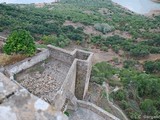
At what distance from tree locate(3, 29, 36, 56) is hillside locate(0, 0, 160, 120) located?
20.6 feet

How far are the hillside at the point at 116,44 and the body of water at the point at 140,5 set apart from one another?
14542 millimetres

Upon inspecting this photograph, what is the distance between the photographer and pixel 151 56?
38.4 meters

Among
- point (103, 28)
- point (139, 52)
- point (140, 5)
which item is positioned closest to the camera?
point (139, 52)

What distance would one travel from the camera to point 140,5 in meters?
76.4

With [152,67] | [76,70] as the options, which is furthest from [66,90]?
[152,67]

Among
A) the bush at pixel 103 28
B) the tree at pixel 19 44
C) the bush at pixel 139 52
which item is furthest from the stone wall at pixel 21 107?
the bush at pixel 103 28

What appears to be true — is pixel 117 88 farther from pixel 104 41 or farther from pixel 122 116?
pixel 104 41

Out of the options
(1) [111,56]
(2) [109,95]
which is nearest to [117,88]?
(2) [109,95]

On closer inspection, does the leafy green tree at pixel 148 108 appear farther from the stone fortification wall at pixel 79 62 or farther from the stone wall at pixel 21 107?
the stone wall at pixel 21 107

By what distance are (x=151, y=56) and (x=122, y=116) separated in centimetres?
2424

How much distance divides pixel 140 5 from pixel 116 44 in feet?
132

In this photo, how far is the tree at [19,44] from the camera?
12.9 m

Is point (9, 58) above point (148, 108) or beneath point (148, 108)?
above

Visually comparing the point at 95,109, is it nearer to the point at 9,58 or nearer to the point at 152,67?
the point at 9,58
